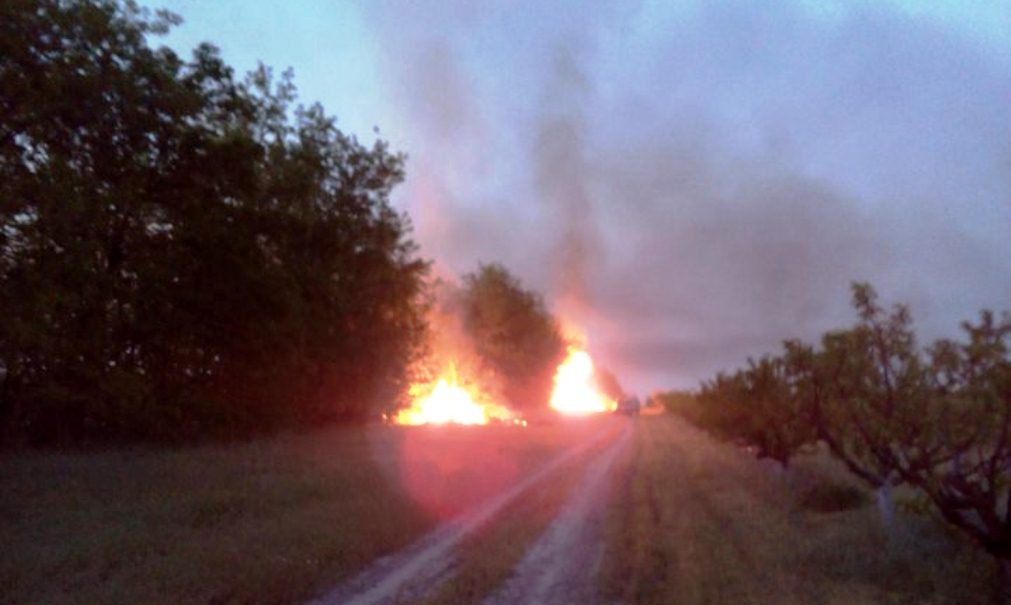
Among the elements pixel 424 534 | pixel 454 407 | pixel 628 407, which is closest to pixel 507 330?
pixel 454 407

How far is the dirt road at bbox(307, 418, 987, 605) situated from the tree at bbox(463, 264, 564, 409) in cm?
5587

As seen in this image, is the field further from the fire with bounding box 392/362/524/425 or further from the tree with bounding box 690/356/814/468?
the fire with bounding box 392/362/524/425

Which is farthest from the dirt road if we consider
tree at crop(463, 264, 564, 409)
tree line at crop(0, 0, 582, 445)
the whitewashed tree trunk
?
tree at crop(463, 264, 564, 409)

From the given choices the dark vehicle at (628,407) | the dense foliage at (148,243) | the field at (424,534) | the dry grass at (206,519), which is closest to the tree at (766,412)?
the field at (424,534)

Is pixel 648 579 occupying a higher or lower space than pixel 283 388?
lower

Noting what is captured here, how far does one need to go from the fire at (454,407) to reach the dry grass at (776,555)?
111 ft

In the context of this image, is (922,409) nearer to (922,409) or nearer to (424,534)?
(922,409)

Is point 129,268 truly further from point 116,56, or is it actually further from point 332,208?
point 332,208

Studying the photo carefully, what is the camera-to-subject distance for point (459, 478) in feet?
91.0

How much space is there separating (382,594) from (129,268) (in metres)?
13.8

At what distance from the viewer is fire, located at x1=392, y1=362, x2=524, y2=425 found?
58.8m

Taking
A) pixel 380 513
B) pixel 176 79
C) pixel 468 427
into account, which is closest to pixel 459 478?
pixel 380 513

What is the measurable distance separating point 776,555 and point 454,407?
53457mm

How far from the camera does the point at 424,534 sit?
664 inches
